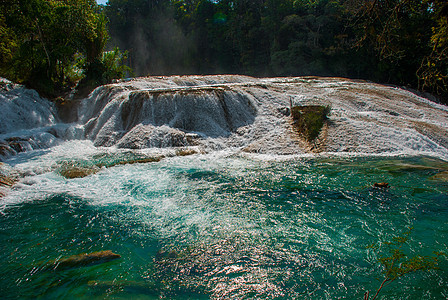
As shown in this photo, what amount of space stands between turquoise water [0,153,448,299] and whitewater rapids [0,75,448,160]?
1.76 meters

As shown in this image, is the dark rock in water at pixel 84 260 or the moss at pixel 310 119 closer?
the dark rock in water at pixel 84 260

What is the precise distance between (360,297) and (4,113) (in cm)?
1288

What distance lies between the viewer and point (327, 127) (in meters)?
8.52

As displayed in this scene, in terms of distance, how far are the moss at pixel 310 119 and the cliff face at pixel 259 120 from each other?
0.22 metres

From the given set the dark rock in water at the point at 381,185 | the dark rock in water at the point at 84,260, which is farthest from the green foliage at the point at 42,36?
the dark rock in water at the point at 381,185

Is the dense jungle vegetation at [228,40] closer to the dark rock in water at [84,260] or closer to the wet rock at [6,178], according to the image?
the dark rock in water at [84,260]

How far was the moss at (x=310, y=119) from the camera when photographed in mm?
8477

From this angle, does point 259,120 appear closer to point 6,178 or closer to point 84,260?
point 6,178

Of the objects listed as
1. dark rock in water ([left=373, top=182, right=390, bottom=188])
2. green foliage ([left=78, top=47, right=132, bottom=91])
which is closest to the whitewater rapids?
dark rock in water ([left=373, top=182, right=390, bottom=188])

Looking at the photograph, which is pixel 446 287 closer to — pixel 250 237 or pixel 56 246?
pixel 250 237

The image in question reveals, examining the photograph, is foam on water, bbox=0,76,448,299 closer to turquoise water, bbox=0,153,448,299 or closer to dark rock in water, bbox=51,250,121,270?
turquoise water, bbox=0,153,448,299

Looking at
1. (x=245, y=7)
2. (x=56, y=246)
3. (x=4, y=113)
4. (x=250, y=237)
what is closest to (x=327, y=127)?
(x=250, y=237)

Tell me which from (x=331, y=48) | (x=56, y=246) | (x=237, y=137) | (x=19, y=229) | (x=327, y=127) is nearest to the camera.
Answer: (x=56, y=246)

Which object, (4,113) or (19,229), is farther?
(4,113)
